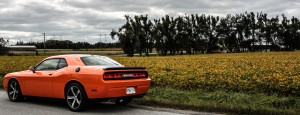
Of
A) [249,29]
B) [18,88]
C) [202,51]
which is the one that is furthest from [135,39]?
[18,88]

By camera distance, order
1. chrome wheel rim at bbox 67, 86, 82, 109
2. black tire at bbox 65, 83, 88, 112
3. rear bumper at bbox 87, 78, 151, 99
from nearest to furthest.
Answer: rear bumper at bbox 87, 78, 151, 99 < black tire at bbox 65, 83, 88, 112 < chrome wheel rim at bbox 67, 86, 82, 109

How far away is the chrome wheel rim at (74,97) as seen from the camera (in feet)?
27.1

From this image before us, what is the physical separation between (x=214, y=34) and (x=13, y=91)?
92.0 meters

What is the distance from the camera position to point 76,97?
8289mm

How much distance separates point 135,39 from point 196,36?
2165 cm

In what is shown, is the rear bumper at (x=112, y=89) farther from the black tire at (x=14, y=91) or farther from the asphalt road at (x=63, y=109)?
the black tire at (x=14, y=91)

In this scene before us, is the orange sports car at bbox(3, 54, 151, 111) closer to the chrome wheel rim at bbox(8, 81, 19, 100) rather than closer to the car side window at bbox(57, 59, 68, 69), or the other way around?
the car side window at bbox(57, 59, 68, 69)

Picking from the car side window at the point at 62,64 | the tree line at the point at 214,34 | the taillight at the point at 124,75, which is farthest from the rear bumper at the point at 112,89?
the tree line at the point at 214,34

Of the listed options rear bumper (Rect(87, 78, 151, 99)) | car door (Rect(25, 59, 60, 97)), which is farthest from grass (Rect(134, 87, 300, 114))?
car door (Rect(25, 59, 60, 97))

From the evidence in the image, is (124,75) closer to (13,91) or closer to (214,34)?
(13,91)

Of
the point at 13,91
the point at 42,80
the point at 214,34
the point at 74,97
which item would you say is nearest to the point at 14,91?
the point at 13,91

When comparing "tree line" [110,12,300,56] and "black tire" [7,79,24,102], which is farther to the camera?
"tree line" [110,12,300,56]

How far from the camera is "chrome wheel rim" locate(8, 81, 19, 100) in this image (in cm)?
1001

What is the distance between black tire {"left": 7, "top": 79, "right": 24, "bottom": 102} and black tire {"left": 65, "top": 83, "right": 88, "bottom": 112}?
7.18 ft
